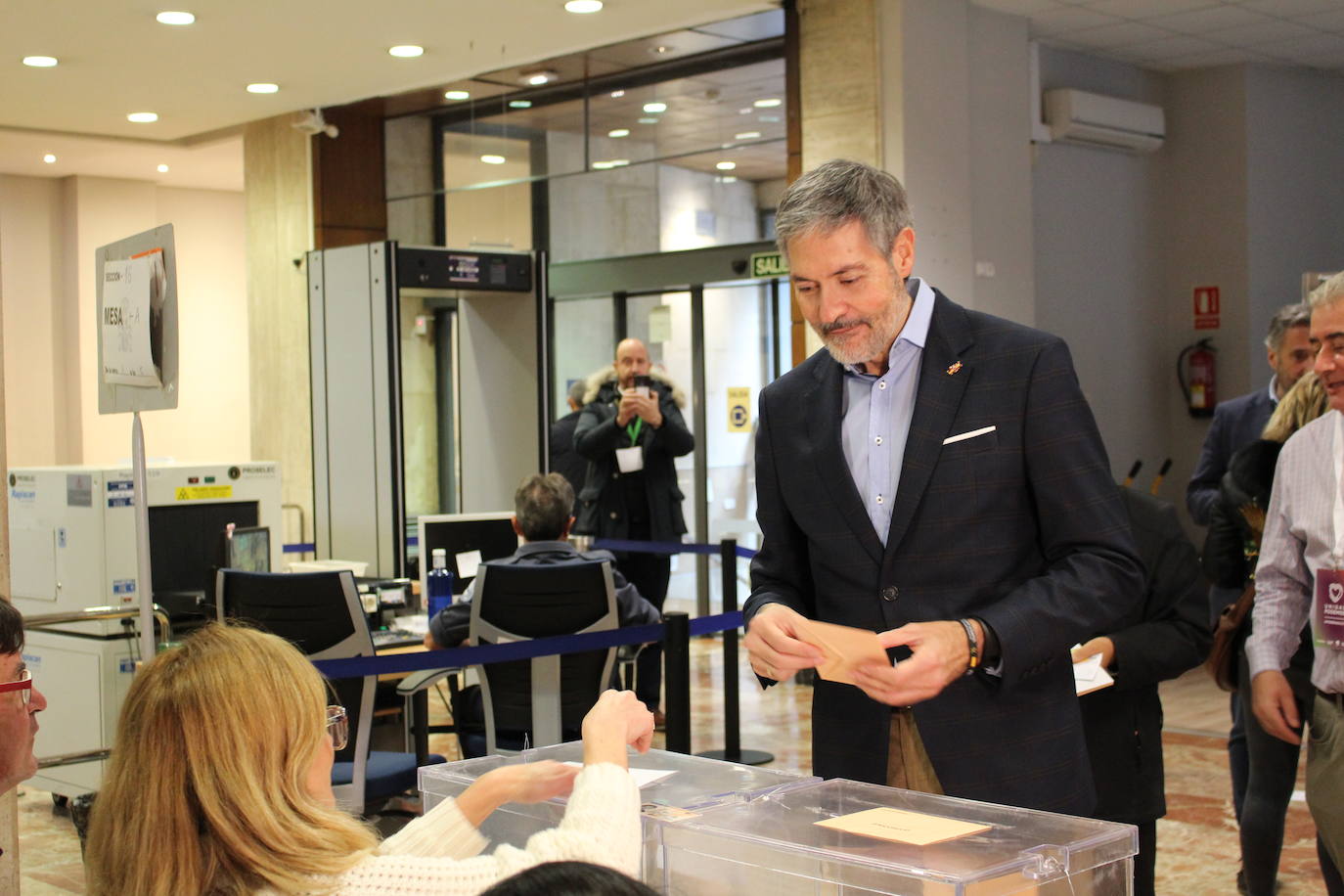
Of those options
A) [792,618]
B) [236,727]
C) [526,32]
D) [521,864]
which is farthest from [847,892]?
[526,32]

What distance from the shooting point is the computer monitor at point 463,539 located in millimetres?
5801

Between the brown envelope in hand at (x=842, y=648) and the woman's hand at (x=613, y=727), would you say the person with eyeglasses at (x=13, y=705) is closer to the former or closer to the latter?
the woman's hand at (x=613, y=727)

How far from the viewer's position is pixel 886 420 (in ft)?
7.14

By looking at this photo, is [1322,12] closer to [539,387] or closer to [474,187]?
[539,387]

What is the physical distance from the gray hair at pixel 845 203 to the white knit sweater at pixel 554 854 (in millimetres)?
881

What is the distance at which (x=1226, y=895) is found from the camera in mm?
4441

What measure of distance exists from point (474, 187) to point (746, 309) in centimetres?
230

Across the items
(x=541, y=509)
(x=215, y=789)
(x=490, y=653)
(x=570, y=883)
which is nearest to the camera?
(x=570, y=883)

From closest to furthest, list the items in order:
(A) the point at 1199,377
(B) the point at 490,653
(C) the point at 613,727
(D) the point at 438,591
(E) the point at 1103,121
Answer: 1. (C) the point at 613,727
2. (B) the point at 490,653
3. (D) the point at 438,591
4. (E) the point at 1103,121
5. (A) the point at 1199,377

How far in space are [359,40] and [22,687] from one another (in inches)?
233

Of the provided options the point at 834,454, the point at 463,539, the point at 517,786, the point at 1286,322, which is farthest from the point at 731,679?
the point at 517,786

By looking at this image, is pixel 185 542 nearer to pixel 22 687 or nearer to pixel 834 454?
pixel 22 687

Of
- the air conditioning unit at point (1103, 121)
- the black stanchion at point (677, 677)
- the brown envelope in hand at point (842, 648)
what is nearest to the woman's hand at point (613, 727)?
the brown envelope in hand at point (842, 648)

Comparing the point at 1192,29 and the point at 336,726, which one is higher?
the point at 1192,29
